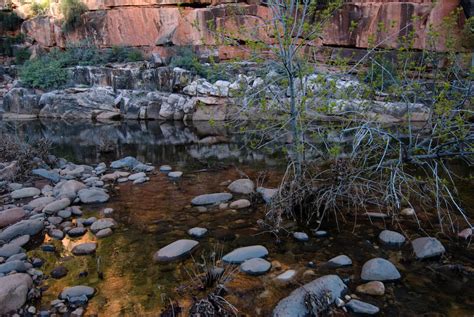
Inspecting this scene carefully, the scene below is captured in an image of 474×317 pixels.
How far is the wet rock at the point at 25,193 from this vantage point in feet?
20.2

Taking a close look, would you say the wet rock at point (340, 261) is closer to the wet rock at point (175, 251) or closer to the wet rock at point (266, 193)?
the wet rock at point (175, 251)

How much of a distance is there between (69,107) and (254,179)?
13177 millimetres

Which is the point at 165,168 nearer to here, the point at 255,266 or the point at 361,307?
the point at 255,266

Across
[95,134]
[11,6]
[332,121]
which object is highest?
[11,6]

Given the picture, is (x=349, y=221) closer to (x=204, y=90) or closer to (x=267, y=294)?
(x=267, y=294)

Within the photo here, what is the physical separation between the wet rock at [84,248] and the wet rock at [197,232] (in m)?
1.08

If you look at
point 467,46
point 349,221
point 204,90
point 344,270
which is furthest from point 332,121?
point 204,90

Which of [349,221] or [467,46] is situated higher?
[467,46]

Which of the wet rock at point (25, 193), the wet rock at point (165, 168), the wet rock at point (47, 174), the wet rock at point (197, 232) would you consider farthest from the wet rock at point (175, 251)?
the wet rock at point (165, 168)

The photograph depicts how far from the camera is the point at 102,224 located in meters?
5.13

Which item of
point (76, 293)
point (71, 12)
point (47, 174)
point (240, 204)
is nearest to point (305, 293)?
point (76, 293)

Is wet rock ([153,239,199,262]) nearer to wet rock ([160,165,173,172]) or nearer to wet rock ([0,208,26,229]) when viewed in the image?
wet rock ([0,208,26,229])

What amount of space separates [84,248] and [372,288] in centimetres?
297

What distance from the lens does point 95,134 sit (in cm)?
1364
